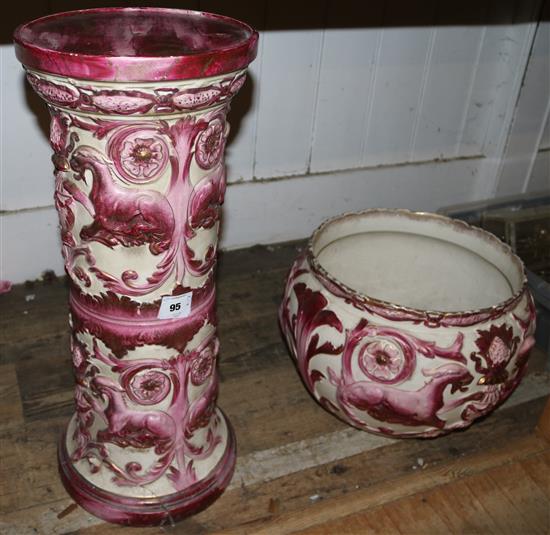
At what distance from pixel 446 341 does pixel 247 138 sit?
59 centimetres

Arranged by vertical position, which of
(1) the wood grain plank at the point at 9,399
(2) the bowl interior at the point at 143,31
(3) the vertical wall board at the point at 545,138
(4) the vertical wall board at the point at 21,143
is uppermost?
(2) the bowl interior at the point at 143,31

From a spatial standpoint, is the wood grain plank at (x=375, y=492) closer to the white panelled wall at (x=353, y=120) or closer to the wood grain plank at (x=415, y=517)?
the wood grain plank at (x=415, y=517)

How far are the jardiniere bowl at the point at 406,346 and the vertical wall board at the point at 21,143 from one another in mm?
466

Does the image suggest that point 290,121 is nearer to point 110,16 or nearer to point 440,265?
point 440,265

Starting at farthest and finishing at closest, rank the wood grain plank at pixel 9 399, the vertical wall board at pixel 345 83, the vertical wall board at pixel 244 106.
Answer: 1. the vertical wall board at pixel 345 83
2. the vertical wall board at pixel 244 106
3. the wood grain plank at pixel 9 399

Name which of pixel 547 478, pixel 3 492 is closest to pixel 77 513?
pixel 3 492

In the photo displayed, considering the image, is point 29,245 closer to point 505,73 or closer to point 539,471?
point 539,471

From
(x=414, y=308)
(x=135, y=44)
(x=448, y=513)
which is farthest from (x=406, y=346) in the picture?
(x=135, y=44)

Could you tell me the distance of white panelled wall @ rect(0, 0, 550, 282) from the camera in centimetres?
114

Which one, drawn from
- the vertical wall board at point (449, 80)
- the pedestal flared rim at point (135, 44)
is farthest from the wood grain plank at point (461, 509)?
the vertical wall board at point (449, 80)

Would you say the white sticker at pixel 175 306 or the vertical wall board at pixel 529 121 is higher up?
the white sticker at pixel 175 306

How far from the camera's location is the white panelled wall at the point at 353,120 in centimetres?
114

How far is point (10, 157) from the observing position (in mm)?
1083

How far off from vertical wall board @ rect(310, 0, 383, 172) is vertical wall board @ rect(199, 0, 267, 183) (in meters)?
0.12
